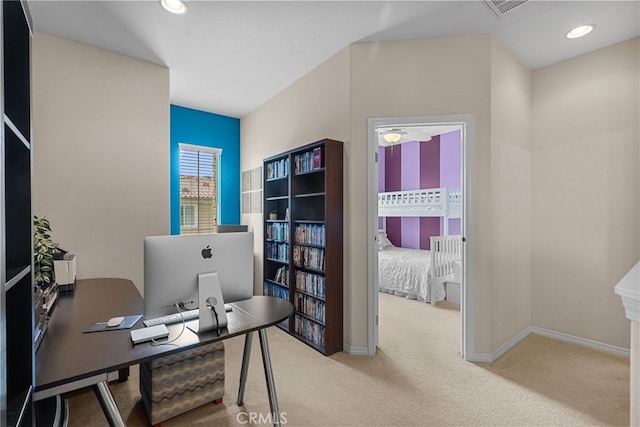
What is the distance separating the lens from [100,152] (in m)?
2.97

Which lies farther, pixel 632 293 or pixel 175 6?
pixel 175 6

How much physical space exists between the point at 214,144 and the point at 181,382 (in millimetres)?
3611

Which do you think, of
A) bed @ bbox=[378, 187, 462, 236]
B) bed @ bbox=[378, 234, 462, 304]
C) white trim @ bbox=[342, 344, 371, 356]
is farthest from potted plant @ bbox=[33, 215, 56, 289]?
bed @ bbox=[378, 187, 462, 236]

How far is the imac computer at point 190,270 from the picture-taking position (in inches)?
53.7

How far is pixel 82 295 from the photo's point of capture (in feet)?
6.86

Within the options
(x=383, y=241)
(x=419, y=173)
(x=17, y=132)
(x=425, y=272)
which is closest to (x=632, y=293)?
(x=17, y=132)

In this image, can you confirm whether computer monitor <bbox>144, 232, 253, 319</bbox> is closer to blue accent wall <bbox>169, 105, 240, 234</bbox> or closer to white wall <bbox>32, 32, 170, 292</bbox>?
white wall <bbox>32, 32, 170, 292</bbox>

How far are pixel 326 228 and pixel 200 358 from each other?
142cm

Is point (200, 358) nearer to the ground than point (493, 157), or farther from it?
nearer to the ground

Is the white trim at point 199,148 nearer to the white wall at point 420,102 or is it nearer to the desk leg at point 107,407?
the white wall at point 420,102

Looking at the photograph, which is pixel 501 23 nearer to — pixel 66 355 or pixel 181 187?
pixel 66 355

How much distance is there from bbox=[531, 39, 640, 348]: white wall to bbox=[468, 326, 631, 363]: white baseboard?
1.8 inches

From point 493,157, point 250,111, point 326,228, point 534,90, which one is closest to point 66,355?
point 326,228

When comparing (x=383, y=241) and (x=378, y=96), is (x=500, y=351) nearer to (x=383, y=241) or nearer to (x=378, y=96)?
(x=378, y=96)
